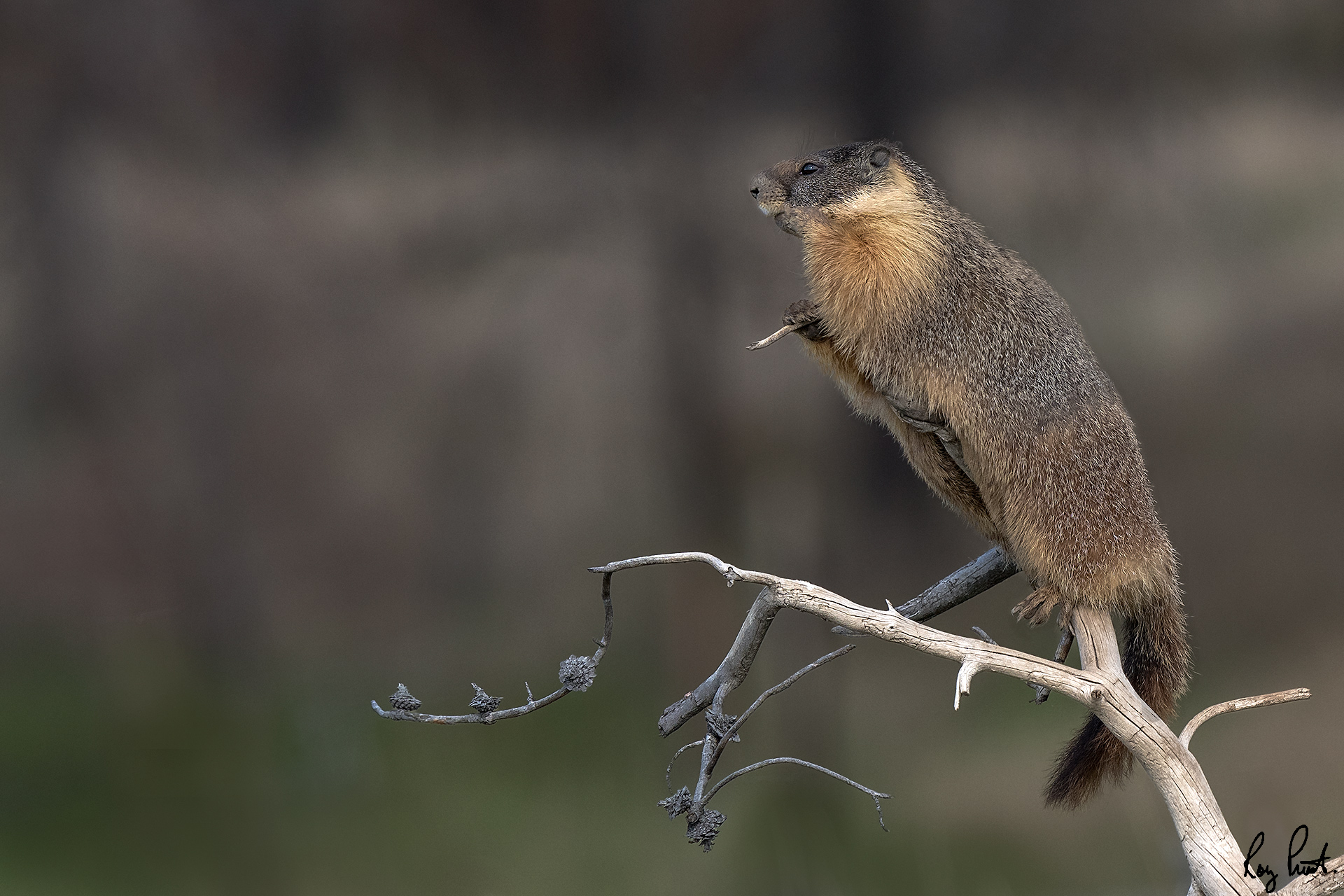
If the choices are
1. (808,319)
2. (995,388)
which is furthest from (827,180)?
(995,388)

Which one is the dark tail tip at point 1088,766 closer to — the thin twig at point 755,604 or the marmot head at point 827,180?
the thin twig at point 755,604

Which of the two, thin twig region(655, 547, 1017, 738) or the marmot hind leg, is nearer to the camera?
thin twig region(655, 547, 1017, 738)

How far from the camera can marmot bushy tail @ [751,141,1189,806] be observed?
1677 millimetres

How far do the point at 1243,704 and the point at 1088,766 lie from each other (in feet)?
1.08

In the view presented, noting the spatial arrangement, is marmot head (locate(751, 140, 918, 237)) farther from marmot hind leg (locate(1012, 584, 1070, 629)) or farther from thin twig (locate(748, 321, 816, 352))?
marmot hind leg (locate(1012, 584, 1070, 629))

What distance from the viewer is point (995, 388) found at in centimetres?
169

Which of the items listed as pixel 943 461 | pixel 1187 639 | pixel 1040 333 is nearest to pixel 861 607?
pixel 943 461

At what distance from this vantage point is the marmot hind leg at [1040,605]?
169 centimetres

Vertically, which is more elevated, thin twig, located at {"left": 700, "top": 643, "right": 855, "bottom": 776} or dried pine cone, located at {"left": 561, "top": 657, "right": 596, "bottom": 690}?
dried pine cone, located at {"left": 561, "top": 657, "right": 596, "bottom": 690}

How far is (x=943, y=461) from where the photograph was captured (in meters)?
1.82

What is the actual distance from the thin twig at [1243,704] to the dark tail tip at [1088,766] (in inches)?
7.7

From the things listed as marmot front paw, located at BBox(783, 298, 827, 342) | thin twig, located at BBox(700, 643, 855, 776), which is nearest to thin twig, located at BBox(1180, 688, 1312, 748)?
thin twig, located at BBox(700, 643, 855, 776)

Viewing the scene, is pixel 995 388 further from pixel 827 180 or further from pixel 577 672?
pixel 577 672

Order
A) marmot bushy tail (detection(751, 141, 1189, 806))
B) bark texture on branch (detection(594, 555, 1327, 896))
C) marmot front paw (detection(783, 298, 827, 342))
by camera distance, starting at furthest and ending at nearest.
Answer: marmot front paw (detection(783, 298, 827, 342)) → marmot bushy tail (detection(751, 141, 1189, 806)) → bark texture on branch (detection(594, 555, 1327, 896))
